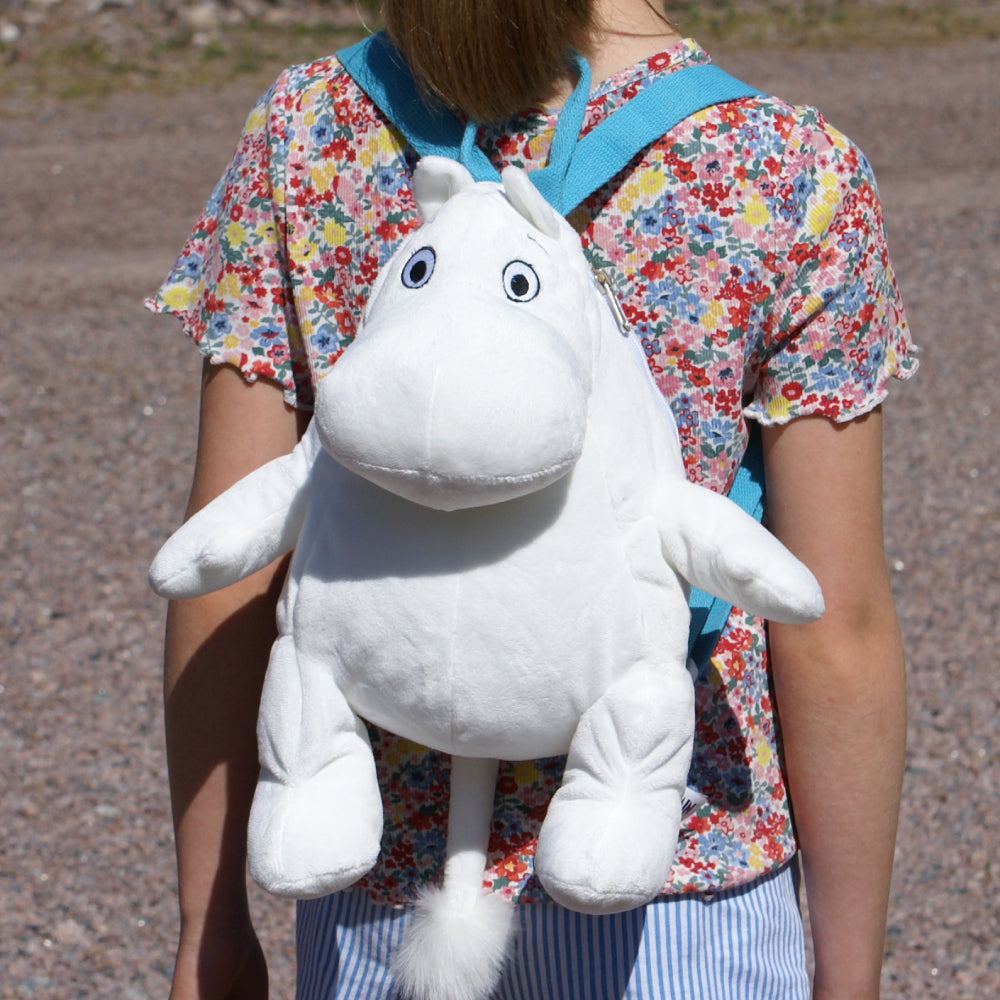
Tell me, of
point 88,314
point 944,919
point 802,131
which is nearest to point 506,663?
point 802,131

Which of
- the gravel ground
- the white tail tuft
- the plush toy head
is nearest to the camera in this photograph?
the plush toy head

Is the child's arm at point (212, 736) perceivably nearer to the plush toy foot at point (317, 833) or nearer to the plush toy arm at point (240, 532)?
the plush toy arm at point (240, 532)

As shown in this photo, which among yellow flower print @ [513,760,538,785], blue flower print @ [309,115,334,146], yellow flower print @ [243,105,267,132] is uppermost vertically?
blue flower print @ [309,115,334,146]

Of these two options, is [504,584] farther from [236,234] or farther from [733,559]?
[236,234]

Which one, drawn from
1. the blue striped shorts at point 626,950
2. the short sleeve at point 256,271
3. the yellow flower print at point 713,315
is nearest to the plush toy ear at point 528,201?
the yellow flower print at point 713,315

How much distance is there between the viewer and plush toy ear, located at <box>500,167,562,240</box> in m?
1.13

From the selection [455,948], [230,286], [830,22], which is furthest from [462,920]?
[830,22]

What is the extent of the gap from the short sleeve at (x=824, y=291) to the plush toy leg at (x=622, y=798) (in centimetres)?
37

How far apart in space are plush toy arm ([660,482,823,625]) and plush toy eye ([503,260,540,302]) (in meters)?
0.21

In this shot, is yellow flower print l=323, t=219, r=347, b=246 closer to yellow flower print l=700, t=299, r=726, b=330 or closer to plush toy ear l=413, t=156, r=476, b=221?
plush toy ear l=413, t=156, r=476, b=221

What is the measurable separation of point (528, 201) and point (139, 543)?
185 inches

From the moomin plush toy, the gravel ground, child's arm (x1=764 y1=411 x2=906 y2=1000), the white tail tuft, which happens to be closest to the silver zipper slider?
the moomin plush toy

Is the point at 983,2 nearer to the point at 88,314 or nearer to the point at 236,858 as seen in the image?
the point at 88,314

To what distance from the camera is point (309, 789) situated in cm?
114
